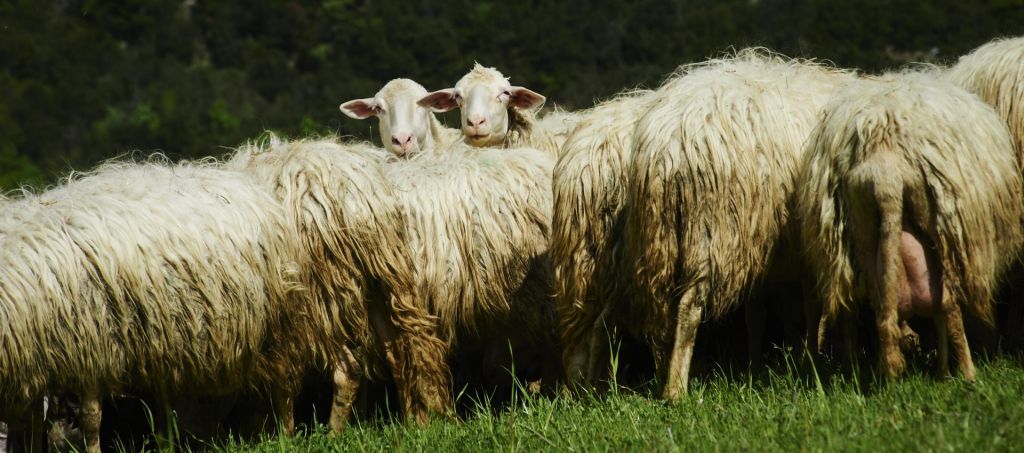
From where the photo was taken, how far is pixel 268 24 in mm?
38781

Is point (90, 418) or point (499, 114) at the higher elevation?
point (499, 114)

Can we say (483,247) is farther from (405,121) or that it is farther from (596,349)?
(405,121)

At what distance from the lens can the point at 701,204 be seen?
16.8ft

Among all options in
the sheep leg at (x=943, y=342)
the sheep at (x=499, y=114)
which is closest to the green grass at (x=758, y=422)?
the sheep leg at (x=943, y=342)

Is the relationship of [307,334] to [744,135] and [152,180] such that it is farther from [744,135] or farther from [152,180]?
[744,135]

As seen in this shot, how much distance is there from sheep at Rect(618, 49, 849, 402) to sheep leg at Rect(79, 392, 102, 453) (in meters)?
2.48

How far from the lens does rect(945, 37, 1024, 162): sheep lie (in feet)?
17.3

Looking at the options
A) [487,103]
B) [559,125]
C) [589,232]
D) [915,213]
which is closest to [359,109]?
[487,103]

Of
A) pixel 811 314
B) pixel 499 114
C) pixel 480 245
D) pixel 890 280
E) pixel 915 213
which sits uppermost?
pixel 499 114

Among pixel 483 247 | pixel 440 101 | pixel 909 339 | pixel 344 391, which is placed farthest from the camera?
pixel 440 101

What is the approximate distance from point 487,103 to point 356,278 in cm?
210

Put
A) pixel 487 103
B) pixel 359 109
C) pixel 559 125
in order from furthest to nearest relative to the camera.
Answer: pixel 359 109 → pixel 559 125 → pixel 487 103

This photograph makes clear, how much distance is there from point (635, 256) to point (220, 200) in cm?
199

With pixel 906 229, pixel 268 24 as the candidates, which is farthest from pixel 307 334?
pixel 268 24
